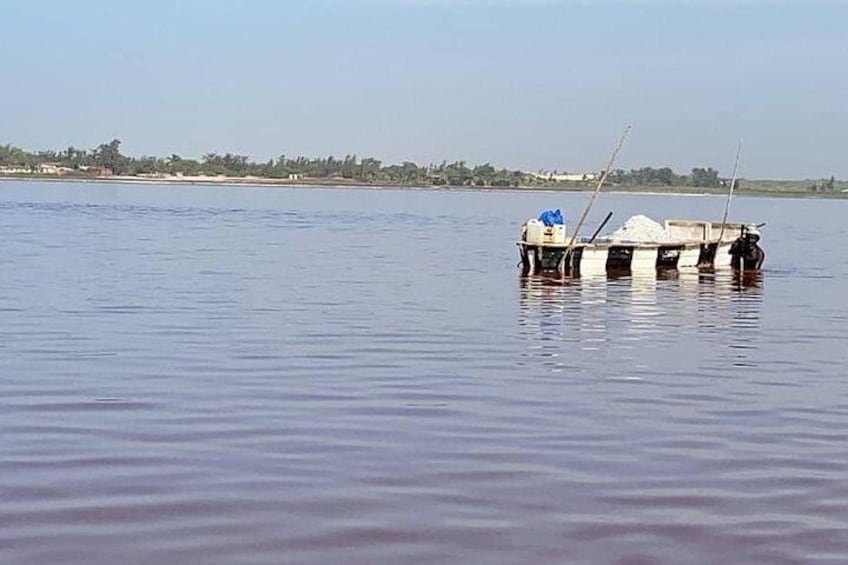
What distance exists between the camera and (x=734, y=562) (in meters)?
7.75

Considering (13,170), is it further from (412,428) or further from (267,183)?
(412,428)

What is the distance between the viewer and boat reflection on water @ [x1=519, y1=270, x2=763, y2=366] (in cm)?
1881

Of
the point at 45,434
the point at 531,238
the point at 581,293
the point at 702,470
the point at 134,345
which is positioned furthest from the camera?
the point at 531,238

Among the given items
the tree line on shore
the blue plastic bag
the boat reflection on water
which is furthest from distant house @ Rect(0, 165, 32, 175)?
the boat reflection on water

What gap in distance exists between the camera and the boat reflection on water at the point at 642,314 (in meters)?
18.8

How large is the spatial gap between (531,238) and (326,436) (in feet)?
74.1

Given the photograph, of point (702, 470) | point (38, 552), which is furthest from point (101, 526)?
point (702, 470)

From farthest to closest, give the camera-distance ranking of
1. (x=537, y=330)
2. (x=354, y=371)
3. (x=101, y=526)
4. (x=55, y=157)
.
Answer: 1. (x=55, y=157)
2. (x=537, y=330)
3. (x=354, y=371)
4. (x=101, y=526)

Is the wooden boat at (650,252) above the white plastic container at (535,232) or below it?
below

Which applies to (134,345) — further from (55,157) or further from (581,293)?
(55,157)

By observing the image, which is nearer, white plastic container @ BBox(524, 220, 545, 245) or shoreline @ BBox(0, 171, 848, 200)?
white plastic container @ BBox(524, 220, 545, 245)

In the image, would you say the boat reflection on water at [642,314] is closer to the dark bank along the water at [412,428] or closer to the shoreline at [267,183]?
the dark bank along the water at [412,428]

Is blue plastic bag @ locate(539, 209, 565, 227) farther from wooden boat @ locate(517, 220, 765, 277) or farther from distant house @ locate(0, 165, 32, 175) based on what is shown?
distant house @ locate(0, 165, 32, 175)

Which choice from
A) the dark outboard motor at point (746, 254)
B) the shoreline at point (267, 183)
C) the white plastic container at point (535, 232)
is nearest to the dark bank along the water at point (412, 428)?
the white plastic container at point (535, 232)
